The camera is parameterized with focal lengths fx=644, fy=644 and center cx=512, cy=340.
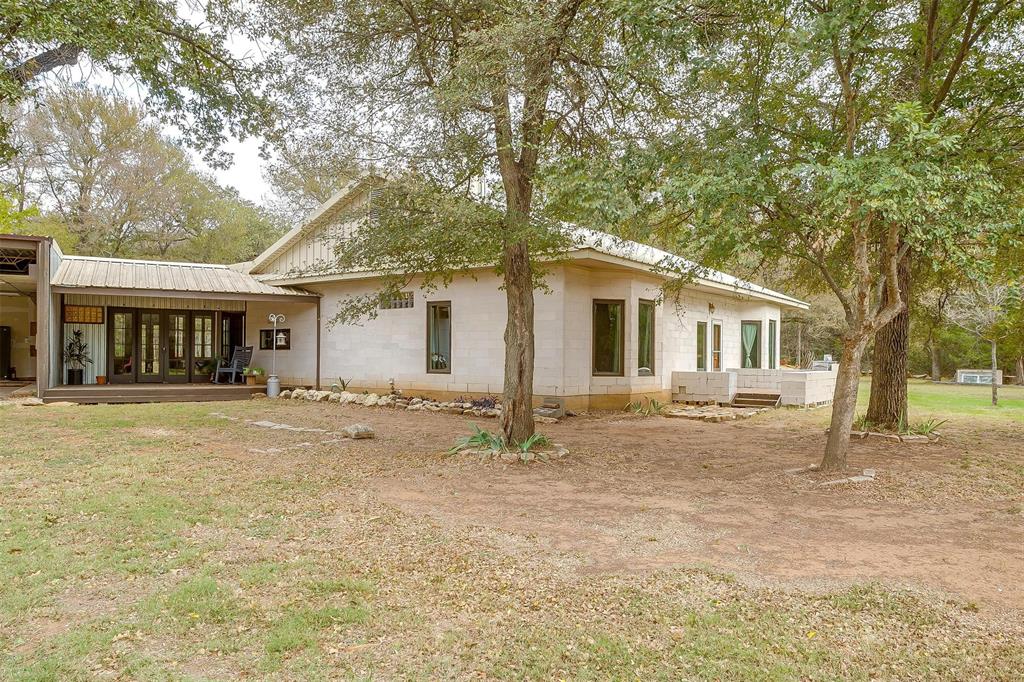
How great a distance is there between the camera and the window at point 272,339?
17294 mm

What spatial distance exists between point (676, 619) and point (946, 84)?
7.57m

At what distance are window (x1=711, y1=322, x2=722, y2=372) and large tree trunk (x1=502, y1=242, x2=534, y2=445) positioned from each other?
9745 mm

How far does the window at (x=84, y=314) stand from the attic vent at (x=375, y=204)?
11423 mm

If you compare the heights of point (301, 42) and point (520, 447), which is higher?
point (301, 42)

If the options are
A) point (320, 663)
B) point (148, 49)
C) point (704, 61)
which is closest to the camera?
point (320, 663)

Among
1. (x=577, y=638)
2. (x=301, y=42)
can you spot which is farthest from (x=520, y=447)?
(x=301, y=42)

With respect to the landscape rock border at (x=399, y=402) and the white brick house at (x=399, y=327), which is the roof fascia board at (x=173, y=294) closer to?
the white brick house at (x=399, y=327)

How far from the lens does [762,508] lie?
553 centimetres

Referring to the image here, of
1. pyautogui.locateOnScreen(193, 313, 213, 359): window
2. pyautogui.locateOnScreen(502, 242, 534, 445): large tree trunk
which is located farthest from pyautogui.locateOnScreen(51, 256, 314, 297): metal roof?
pyautogui.locateOnScreen(502, 242, 534, 445): large tree trunk

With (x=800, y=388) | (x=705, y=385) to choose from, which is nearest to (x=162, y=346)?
(x=705, y=385)

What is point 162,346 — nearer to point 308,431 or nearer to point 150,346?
point 150,346

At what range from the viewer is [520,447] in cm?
783

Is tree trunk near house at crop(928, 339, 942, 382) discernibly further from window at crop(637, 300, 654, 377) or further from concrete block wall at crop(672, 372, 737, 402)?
window at crop(637, 300, 654, 377)

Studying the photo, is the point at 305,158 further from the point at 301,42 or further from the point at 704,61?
the point at 704,61
